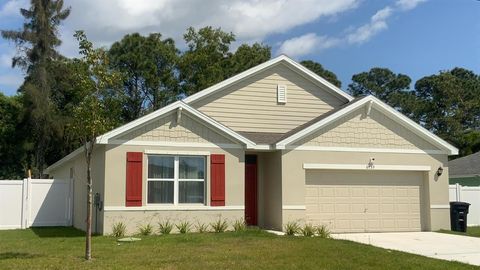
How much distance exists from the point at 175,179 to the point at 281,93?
18.3 ft

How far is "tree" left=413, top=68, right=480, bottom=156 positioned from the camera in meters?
51.5

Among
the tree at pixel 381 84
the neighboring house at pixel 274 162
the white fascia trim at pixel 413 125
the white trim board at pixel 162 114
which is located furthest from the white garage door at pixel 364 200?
the tree at pixel 381 84

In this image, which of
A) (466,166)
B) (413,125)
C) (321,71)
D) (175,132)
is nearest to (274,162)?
(175,132)

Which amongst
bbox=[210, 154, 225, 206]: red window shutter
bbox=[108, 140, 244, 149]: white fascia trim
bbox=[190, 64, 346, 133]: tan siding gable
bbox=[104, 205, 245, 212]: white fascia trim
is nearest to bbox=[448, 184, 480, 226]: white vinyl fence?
bbox=[190, 64, 346, 133]: tan siding gable

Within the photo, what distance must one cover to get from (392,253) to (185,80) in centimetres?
2809

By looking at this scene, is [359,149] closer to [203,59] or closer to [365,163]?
[365,163]

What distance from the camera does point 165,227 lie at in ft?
51.4

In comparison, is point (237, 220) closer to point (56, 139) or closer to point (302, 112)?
point (302, 112)

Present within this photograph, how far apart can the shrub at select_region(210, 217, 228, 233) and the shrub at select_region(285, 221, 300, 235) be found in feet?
6.06

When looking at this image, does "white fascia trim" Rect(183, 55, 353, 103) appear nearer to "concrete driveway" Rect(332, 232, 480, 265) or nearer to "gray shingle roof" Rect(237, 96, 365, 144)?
"gray shingle roof" Rect(237, 96, 365, 144)

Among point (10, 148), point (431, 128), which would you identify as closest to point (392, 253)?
point (10, 148)

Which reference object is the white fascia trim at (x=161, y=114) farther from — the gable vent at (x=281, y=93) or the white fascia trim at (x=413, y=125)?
the white fascia trim at (x=413, y=125)

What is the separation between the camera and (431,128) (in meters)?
52.6

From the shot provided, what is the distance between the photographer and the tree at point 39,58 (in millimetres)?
35281
